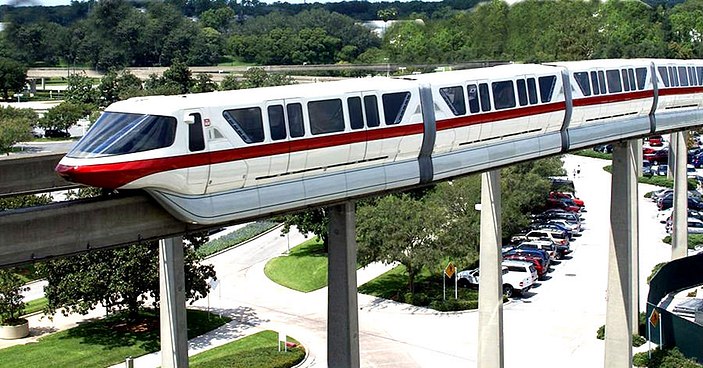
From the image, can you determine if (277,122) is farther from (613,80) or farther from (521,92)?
(613,80)

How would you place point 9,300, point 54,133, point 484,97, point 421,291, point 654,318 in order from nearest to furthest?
1. point 484,97
2. point 654,318
3. point 9,300
4. point 421,291
5. point 54,133

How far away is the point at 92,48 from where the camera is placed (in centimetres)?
10969

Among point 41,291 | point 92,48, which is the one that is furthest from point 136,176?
point 92,48

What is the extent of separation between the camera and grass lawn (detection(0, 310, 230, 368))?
37.1m


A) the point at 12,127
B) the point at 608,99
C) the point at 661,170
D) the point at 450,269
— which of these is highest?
the point at 608,99

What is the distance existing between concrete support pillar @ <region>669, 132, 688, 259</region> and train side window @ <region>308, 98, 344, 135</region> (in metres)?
30.1

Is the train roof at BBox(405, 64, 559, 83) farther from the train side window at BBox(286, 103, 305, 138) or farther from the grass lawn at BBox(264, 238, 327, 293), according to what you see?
the grass lawn at BBox(264, 238, 327, 293)

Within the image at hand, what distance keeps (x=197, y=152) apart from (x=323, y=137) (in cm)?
325

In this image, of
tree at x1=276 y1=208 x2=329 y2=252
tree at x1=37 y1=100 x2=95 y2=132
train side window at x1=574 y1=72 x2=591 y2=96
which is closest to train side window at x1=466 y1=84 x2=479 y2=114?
train side window at x1=574 y1=72 x2=591 y2=96

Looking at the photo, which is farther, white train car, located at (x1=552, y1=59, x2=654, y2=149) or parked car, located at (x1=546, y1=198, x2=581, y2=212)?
parked car, located at (x1=546, y1=198, x2=581, y2=212)

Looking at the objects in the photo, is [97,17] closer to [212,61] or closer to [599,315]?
[212,61]

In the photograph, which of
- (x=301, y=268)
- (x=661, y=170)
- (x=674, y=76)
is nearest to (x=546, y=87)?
(x=674, y=76)

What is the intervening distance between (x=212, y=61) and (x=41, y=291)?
98.8 m

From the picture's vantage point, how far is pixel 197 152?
1892cm
